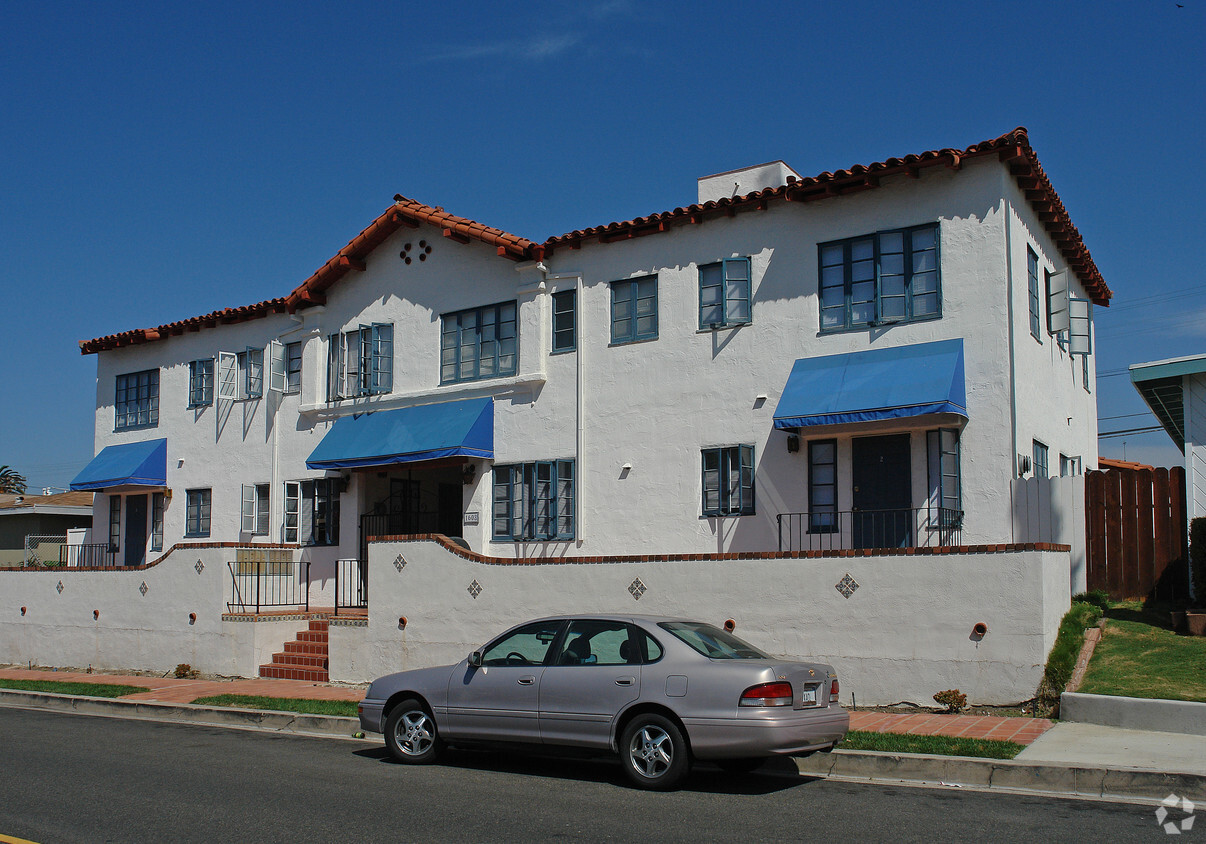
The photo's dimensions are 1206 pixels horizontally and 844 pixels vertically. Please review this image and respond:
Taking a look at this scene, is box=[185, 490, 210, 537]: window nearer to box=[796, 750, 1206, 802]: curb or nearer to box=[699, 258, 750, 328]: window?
box=[699, 258, 750, 328]: window

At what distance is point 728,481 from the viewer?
682 inches

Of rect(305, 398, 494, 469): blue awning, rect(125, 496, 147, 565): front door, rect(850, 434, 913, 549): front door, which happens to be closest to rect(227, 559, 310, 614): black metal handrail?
rect(305, 398, 494, 469): blue awning

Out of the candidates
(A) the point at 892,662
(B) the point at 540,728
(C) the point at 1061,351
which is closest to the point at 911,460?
(A) the point at 892,662

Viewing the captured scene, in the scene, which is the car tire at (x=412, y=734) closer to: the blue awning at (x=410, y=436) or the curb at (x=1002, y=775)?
the curb at (x=1002, y=775)

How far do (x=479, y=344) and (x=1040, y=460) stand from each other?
10.1 m

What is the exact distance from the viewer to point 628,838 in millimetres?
7473

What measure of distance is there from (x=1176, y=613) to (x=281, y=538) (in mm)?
16702

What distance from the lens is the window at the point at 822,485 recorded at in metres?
16.3

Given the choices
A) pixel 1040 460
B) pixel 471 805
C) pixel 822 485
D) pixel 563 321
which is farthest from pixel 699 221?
pixel 471 805

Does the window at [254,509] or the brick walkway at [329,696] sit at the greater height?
the window at [254,509]

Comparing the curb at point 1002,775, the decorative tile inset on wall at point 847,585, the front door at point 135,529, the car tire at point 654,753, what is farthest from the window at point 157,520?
the curb at point 1002,775

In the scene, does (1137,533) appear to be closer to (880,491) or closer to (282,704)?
(880,491)

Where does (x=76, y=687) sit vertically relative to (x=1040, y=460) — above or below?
below

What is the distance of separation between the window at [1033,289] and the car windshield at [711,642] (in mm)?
8727
